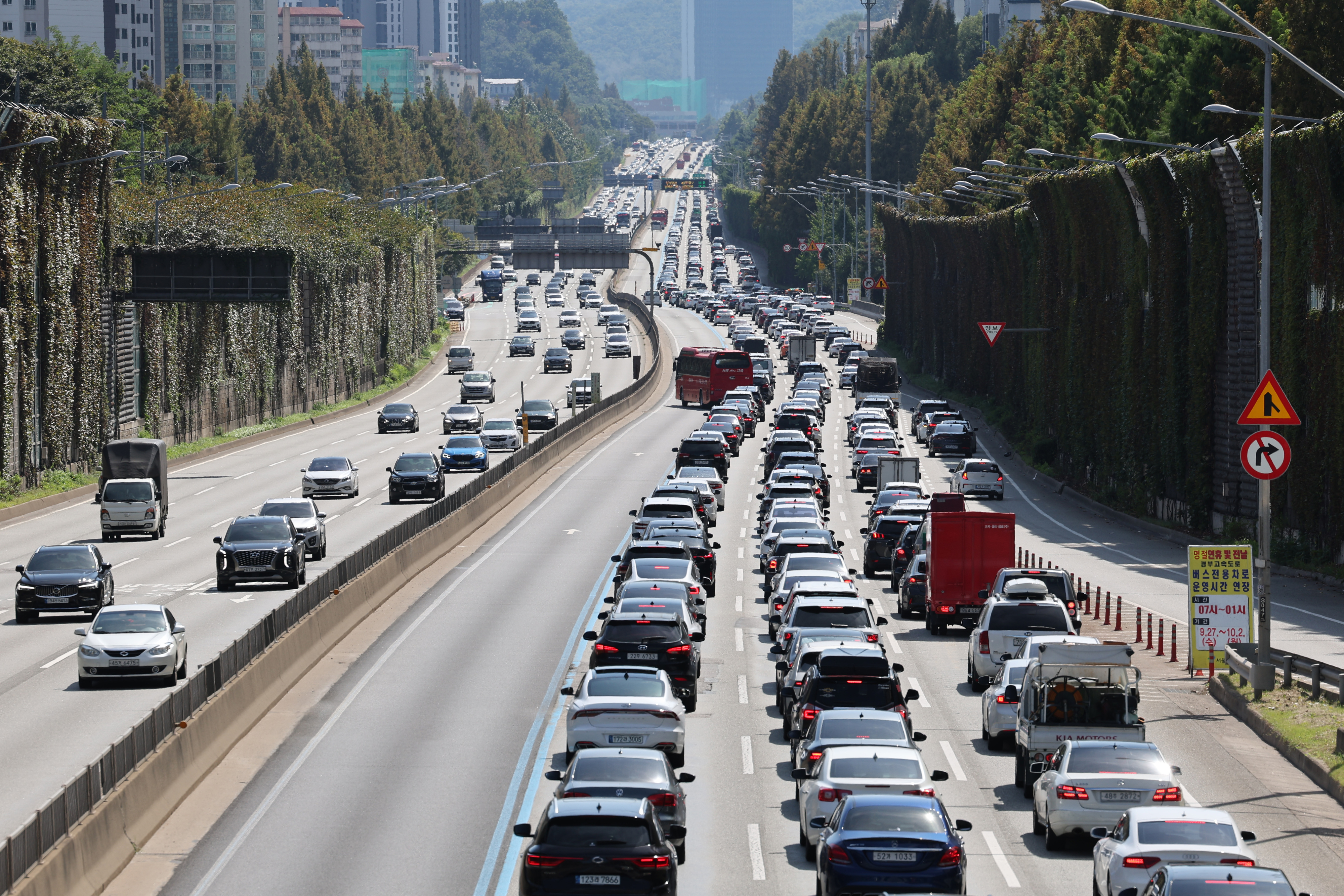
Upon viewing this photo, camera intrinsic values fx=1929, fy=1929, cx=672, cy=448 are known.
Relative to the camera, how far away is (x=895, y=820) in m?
18.9

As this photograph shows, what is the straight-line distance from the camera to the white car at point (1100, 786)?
2134 cm

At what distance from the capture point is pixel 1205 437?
57969 millimetres

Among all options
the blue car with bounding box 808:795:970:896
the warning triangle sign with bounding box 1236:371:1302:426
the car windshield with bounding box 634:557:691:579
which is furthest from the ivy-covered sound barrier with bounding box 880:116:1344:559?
the blue car with bounding box 808:795:970:896

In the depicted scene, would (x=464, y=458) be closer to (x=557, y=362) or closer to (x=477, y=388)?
(x=477, y=388)

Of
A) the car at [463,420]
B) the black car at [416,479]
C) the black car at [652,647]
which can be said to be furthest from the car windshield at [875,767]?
the car at [463,420]

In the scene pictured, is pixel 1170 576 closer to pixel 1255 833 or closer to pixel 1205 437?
pixel 1205 437

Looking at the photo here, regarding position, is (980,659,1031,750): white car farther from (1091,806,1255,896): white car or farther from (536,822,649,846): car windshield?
(536,822,649,846): car windshield

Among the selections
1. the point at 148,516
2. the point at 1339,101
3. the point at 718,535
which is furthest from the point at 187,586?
the point at 1339,101

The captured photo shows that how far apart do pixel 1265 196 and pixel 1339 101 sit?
31.7m

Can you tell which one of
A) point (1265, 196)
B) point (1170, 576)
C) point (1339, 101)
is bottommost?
point (1170, 576)

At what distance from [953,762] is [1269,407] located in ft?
22.5

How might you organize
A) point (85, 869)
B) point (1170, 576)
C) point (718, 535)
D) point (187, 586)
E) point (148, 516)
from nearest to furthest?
point (85, 869) → point (187, 586) → point (1170, 576) → point (148, 516) → point (718, 535)

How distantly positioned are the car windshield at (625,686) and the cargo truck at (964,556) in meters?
14.9

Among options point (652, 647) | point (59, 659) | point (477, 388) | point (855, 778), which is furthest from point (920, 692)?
point (477, 388)
